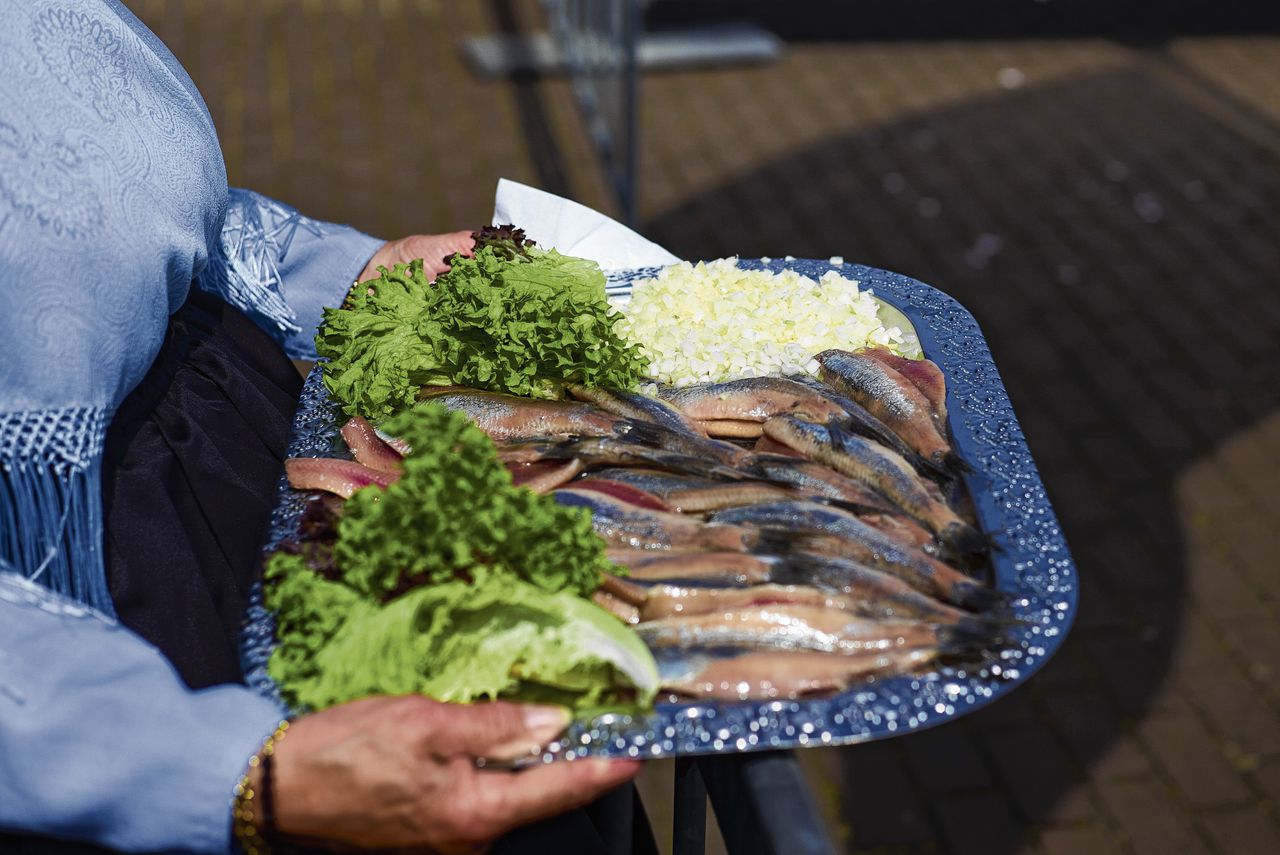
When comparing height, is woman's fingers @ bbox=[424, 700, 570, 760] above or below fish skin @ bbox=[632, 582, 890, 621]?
below

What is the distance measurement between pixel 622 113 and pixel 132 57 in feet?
16.9

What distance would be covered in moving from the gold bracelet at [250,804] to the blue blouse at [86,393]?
0.05 ft

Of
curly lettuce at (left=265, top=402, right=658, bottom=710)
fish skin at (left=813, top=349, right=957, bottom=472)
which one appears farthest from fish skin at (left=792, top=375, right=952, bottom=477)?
curly lettuce at (left=265, top=402, right=658, bottom=710)

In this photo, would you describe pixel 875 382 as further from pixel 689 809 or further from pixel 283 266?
pixel 283 266

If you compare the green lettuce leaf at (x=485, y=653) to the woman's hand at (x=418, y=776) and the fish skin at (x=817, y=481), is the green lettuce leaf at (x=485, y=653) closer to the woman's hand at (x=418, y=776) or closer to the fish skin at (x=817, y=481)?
the woman's hand at (x=418, y=776)

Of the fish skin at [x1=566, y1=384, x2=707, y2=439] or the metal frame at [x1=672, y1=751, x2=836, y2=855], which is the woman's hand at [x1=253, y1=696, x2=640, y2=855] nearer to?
the metal frame at [x1=672, y1=751, x2=836, y2=855]

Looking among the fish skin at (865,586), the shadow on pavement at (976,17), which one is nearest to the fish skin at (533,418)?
the fish skin at (865,586)

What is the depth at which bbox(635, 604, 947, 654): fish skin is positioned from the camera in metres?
1.81

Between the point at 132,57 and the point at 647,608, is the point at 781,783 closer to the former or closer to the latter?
the point at 647,608

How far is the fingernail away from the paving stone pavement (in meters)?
2.50

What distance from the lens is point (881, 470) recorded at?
211cm

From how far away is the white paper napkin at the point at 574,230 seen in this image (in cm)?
296

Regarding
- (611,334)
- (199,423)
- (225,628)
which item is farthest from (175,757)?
(611,334)

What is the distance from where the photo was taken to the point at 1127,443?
217 inches
